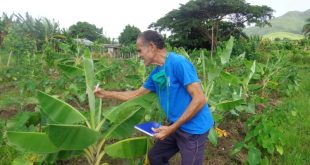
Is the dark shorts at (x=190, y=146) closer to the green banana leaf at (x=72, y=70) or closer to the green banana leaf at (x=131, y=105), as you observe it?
the green banana leaf at (x=131, y=105)

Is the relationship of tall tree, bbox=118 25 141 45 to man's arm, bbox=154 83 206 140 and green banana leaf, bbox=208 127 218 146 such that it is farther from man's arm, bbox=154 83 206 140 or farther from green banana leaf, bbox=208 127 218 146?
man's arm, bbox=154 83 206 140

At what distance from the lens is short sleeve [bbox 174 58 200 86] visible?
9.00 ft

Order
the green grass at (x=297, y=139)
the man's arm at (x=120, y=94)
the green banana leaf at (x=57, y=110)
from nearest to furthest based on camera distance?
1. the green banana leaf at (x=57, y=110)
2. the man's arm at (x=120, y=94)
3. the green grass at (x=297, y=139)

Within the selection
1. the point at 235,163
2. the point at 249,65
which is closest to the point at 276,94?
the point at 249,65

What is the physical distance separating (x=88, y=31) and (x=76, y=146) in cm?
4881

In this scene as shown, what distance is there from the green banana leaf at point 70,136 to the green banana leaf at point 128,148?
0.34 meters

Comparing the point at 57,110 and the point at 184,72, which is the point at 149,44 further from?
the point at 57,110

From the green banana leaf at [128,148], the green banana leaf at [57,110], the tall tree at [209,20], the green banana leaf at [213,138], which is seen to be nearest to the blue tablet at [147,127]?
the green banana leaf at [128,148]

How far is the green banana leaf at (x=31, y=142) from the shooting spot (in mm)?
2957

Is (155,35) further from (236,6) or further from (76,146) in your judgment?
(236,6)

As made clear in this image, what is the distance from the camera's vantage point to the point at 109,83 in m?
9.70

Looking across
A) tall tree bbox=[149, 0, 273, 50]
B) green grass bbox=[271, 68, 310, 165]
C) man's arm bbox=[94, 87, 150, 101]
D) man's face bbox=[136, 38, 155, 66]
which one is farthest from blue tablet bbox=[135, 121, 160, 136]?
tall tree bbox=[149, 0, 273, 50]

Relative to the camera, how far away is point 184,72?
2744 mm

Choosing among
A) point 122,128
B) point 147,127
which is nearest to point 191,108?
point 147,127
